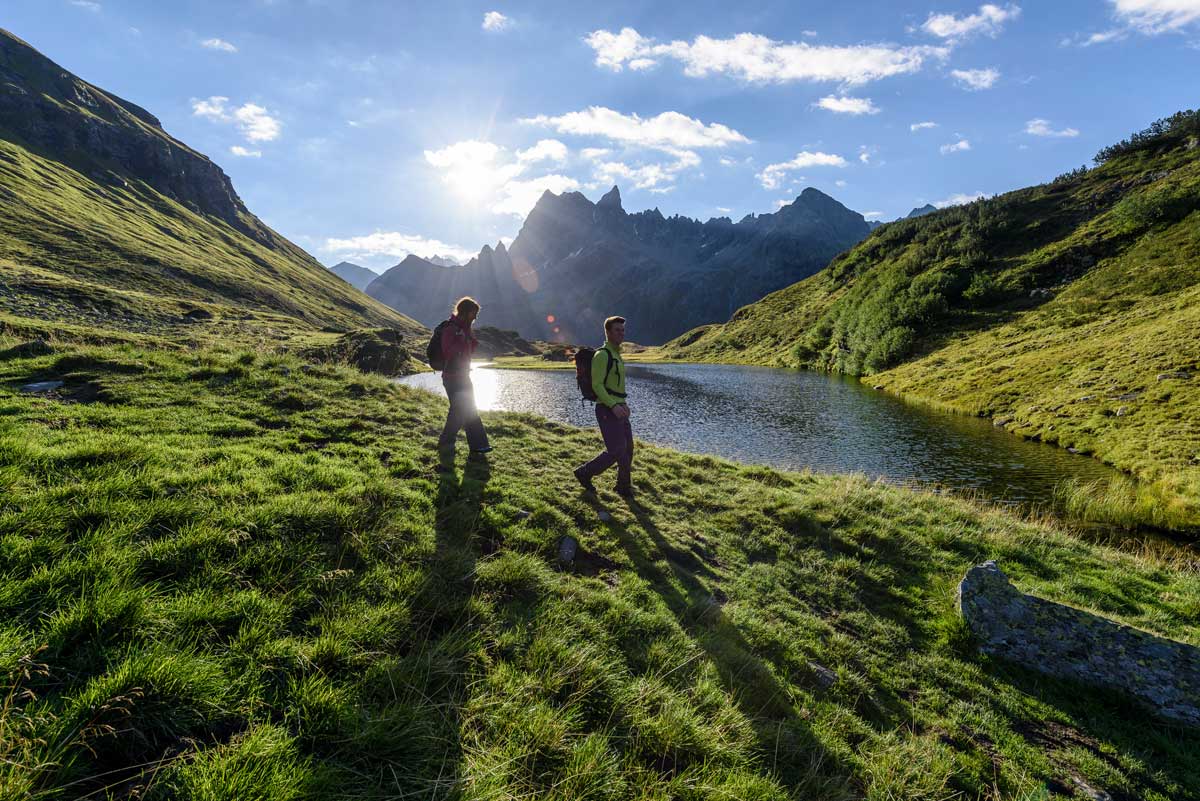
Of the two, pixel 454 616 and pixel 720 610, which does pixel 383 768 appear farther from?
pixel 720 610

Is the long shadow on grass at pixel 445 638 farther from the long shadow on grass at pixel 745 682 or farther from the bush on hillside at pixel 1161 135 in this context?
the bush on hillside at pixel 1161 135

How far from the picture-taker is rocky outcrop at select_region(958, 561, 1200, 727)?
661 centimetres

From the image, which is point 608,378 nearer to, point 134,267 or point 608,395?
point 608,395

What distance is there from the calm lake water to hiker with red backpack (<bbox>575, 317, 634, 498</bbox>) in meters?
7.03

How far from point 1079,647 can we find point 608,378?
31.5ft

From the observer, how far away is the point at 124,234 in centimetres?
9469

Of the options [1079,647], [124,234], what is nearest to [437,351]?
[1079,647]

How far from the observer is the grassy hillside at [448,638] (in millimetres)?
3125

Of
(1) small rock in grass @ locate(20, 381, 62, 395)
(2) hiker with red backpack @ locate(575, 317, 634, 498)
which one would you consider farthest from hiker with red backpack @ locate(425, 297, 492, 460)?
(1) small rock in grass @ locate(20, 381, 62, 395)

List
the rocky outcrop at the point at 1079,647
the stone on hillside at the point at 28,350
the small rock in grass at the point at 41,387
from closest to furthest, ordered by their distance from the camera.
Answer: the rocky outcrop at the point at 1079,647 < the small rock in grass at the point at 41,387 < the stone on hillside at the point at 28,350

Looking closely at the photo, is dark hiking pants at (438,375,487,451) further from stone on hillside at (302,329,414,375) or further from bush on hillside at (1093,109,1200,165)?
bush on hillside at (1093,109,1200,165)

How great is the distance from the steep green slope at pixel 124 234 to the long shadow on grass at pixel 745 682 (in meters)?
53.7

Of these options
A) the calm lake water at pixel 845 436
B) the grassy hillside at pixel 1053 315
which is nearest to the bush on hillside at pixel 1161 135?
the grassy hillside at pixel 1053 315

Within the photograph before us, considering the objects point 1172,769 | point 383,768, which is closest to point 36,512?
point 383,768
